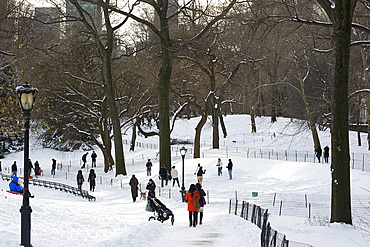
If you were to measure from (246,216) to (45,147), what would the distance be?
163 feet

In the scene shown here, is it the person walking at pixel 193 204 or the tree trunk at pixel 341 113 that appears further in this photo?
the person walking at pixel 193 204

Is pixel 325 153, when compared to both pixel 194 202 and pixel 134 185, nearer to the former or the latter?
pixel 134 185

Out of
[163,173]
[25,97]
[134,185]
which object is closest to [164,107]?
[163,173]

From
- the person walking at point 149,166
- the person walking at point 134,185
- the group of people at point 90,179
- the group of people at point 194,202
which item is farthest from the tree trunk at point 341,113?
the person walking at point 149,166

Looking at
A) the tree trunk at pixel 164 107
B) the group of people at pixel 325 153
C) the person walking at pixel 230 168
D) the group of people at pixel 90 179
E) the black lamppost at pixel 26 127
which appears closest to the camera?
the black lamppost at pixel 26 127

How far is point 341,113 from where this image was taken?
15352 millimetres

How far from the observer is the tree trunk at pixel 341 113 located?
1513 cm

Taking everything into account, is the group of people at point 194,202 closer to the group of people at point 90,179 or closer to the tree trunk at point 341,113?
the tree trunk at point 341,113

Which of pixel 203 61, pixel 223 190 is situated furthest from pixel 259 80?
pixel 223 190

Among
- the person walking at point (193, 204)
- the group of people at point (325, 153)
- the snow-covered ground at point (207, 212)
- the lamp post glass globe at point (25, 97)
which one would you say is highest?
the lamp post glass globe at point (25, 97)

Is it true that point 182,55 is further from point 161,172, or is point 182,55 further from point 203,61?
point 161,172

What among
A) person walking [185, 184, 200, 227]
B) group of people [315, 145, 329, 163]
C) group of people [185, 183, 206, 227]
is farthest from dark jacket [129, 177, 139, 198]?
group of people [315, 145, 329, 163]

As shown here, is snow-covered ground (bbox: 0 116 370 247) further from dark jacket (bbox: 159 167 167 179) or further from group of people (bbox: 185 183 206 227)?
dark jacket (bbox: 159 167 167 179)

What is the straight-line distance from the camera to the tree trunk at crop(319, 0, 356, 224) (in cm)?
1513
